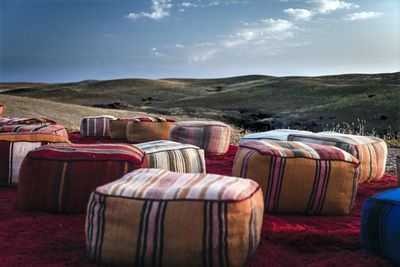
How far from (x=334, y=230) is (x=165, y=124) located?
5958 mm

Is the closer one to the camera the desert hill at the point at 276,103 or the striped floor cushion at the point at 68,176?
the striped floor cushion at the point at 68,176

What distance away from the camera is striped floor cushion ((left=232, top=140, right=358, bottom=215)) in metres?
4.39

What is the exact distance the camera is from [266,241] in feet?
12.0

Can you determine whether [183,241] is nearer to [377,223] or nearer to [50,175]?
[377,223]

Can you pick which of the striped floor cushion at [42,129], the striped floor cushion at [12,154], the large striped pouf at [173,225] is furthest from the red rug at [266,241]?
the striped floor cushion at [42,129]

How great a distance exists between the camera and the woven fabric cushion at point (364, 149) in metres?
5.69

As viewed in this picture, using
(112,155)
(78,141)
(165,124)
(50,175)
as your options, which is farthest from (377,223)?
(78,141)

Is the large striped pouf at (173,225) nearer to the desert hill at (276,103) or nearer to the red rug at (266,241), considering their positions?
the red rug at (266,241)

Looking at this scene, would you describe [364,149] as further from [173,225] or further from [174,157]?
[173,225]

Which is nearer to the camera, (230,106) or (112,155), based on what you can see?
(112,155)

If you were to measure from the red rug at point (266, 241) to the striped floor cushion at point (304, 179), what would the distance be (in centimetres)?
11

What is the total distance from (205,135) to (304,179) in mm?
3879

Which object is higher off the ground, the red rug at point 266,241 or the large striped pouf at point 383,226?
the large striped pouf at point 383,226

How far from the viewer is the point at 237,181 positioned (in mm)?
3342
